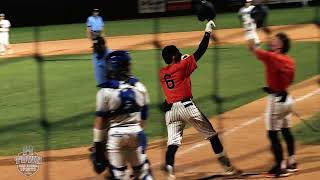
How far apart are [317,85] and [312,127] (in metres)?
3.82

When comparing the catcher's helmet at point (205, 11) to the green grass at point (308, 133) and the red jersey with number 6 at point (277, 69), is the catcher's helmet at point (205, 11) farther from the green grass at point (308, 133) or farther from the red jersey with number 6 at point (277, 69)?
the green grass at point (308, 133)

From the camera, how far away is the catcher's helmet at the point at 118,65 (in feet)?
15.4

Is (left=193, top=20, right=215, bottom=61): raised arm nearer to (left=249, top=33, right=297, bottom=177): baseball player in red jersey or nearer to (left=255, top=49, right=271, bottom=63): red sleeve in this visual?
(left=249, top=33, right=297, bottom=177): baseball player in red jersey

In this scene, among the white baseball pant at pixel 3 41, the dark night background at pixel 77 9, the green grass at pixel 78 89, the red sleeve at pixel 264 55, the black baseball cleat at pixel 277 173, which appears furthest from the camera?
the dark night background at pixel 77 9

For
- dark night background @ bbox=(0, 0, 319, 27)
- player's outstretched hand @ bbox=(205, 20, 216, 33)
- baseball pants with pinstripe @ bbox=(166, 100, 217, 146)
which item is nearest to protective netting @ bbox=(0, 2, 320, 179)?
player's outstretched hand @ bbox=(205, 20, 216, 33)

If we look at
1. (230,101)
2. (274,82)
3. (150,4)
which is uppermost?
(150,4)

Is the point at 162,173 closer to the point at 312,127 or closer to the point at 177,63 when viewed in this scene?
the point at 177,63

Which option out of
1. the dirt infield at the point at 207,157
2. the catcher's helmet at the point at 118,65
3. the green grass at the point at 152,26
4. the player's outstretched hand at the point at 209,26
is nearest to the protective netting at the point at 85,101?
the dirt infield at the point at 207,157

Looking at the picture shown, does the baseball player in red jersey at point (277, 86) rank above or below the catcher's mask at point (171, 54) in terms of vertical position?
below

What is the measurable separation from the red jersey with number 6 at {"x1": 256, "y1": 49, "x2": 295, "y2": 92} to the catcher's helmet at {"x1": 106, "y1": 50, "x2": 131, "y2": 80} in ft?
6.83

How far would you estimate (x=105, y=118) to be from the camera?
473cm

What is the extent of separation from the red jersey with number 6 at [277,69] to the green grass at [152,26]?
56.1 feet

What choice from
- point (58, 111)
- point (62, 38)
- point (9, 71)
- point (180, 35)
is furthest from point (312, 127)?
point (62, 38)

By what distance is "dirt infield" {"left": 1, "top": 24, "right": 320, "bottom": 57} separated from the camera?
69.0 feet
